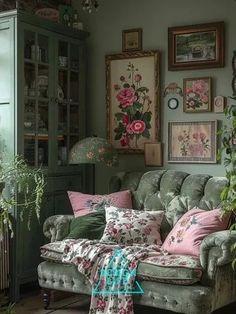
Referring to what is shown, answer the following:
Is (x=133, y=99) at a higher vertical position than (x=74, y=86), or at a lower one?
lower

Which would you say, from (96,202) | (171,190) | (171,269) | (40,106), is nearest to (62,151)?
(40,106)

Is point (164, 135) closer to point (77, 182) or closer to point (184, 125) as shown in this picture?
point (184, 125)

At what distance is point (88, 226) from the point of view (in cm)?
401

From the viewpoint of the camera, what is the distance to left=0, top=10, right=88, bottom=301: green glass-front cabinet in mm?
4199

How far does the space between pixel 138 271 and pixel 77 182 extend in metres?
1.61

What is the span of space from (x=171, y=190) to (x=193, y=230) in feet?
2.11

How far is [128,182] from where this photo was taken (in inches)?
177

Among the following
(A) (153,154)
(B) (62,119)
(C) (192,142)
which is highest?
(B) (62,119)

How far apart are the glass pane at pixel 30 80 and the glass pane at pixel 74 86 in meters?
0.56

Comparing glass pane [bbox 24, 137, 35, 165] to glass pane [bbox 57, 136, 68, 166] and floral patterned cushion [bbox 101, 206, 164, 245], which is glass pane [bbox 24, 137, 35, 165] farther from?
floral patterned cushion [bbox 101, 206, 164, 245]

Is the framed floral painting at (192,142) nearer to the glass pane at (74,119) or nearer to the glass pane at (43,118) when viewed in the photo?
the glass pane at (74,119)

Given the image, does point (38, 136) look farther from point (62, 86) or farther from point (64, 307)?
point (64, 307)

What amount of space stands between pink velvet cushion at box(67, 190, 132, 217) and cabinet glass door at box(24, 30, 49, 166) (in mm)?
467

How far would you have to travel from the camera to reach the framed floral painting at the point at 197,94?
4.49 meters
